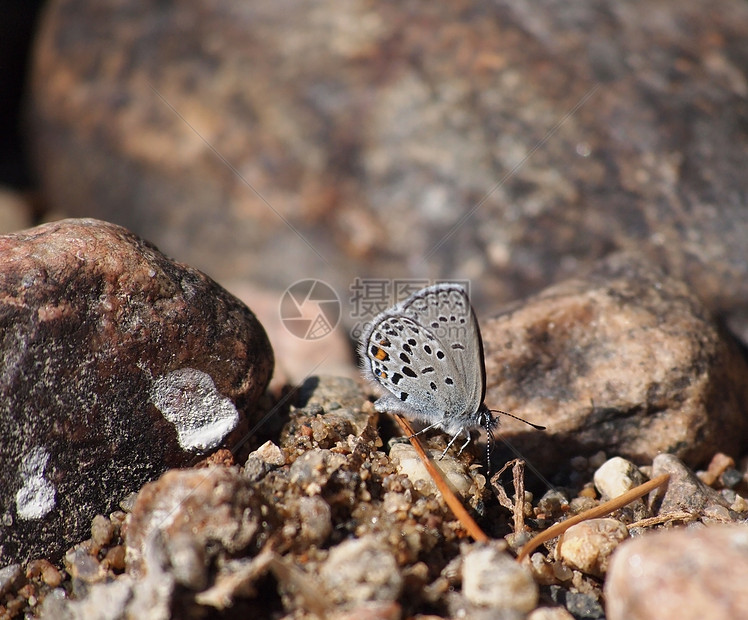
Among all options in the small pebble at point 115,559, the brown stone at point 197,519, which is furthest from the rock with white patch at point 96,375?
the brown stone at point 197,519

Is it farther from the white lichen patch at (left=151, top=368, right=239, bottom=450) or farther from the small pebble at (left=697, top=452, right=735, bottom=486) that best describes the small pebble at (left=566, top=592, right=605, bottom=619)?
the white lichen patch at (left=151, top=368, right=239, bottom=450)

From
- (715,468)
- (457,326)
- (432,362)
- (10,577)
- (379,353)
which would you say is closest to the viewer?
(10,577)

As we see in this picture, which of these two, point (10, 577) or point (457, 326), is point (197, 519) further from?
point (457, 326)

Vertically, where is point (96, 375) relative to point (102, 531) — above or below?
above

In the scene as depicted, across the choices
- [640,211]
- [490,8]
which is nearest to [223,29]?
[490,8]

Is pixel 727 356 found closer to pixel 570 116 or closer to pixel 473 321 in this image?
pixel 473 321

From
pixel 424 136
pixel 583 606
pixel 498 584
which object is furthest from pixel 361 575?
pixel 424 136
